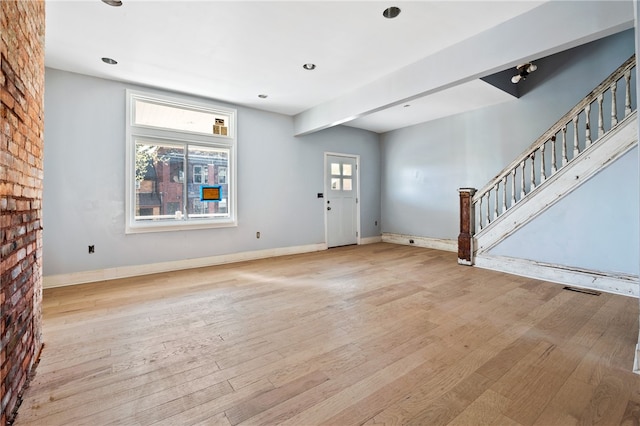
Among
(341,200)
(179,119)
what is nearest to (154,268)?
(179,119)

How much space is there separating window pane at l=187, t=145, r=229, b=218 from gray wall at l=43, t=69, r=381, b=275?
0.27 m

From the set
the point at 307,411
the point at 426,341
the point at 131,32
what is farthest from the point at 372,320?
the point at 131,32

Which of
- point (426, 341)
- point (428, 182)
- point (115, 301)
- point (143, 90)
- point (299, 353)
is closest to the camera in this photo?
point (299, 353)

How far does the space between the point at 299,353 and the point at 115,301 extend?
2319mm

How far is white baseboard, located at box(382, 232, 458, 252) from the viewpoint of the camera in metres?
5.74

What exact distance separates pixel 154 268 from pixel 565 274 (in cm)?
557

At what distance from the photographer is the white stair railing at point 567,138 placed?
3277mm

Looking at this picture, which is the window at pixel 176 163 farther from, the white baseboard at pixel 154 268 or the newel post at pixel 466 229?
the newel post at pixel 466 229

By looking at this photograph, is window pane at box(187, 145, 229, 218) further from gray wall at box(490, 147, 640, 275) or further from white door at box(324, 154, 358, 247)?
gray wall at box(490, 147, 640, 275)

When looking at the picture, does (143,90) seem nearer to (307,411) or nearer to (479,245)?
(307,411)

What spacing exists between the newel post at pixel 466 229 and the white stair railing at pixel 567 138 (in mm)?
79

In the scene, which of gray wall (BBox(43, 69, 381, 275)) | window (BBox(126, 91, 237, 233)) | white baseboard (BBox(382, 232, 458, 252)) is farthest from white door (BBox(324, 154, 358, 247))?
window (BBox(126, 91, 237, 233))

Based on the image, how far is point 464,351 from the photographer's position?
1995mm

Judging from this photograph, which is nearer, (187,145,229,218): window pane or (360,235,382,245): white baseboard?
(187,145,229,218): window pane
